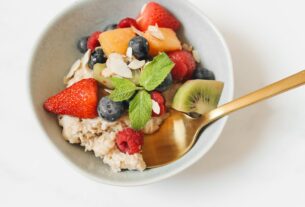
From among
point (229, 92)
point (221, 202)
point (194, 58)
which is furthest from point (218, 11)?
point (221, 202)

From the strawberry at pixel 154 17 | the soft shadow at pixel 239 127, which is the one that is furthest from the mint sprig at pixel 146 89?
the soft shadow at pixel 239 127

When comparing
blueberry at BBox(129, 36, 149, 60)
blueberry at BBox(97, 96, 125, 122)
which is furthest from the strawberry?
blueberry at BBox(97, 96, 125, 122)

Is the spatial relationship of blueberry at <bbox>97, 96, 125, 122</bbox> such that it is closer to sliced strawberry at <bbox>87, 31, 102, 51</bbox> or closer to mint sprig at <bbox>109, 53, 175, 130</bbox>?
mint sprig at <bbox>109, 53, 175, 130</bbox>

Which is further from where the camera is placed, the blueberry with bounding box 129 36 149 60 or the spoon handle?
the blueberry with bounding box 129 36 149 60

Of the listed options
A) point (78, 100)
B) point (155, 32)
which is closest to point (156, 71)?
point (155, 32)

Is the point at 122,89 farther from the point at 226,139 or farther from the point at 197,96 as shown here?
the point at 226,139

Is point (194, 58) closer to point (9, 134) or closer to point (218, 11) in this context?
point (218, 11)

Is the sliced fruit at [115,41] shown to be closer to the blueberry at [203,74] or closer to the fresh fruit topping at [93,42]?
Result: the fresh fruit topping at [93,42]
